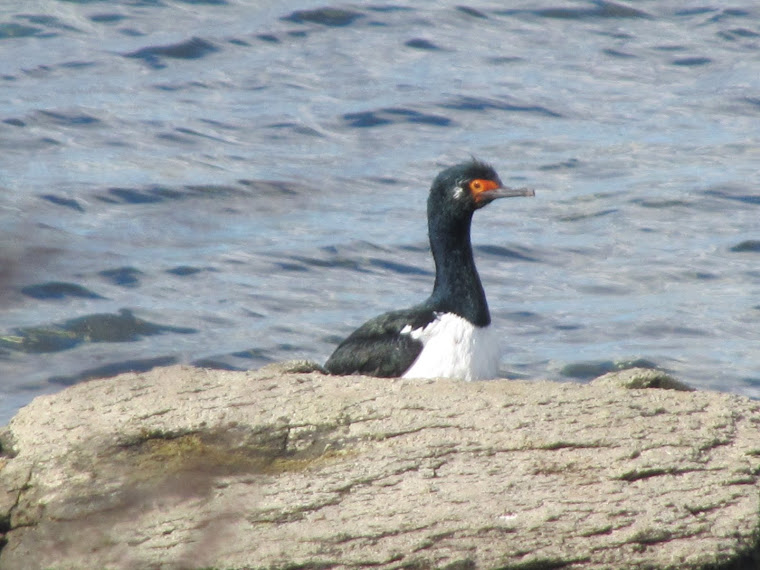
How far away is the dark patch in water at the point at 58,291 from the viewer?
9.11m

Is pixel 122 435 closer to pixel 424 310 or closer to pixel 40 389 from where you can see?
pixel 424 310

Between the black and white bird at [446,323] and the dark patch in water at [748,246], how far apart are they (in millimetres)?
4362

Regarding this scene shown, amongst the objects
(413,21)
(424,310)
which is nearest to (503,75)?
(413,21)

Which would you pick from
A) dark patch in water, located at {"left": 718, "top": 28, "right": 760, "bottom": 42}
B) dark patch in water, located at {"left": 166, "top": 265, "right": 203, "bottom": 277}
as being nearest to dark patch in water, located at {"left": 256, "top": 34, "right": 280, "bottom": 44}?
dark patch in water, located at {"left": 166, "top": 265, "right": 203, "bottom": 277}

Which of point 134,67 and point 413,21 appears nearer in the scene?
point 134,67

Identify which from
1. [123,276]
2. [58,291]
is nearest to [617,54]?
[123,276]

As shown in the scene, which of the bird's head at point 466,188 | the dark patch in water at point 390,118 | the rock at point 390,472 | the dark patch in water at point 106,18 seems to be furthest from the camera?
the dark patch in water at point 106,18

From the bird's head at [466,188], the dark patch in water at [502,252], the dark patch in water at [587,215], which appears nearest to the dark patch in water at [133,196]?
the dark patch in water at [502,252]

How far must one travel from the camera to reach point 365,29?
14.5m

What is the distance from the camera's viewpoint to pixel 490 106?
13.1 m

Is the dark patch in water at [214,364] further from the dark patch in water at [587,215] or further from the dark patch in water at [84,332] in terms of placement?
the dark patch in water at [587,215]

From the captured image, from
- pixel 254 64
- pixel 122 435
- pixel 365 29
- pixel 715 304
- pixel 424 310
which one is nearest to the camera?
pixel 122 435

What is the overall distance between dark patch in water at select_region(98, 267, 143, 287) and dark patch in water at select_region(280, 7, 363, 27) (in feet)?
18.4

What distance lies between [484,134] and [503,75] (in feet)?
5.43
